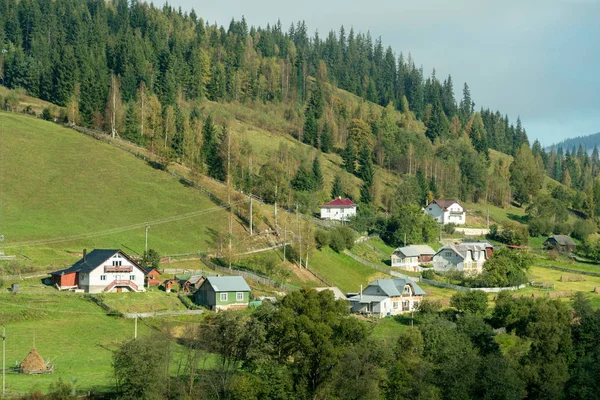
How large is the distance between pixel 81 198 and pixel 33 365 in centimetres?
4951

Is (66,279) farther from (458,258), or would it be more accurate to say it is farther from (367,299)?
(458,258)

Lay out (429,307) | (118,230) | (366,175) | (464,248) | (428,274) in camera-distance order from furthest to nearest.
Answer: (366,175)
(464,248)
(428,274)
(118,230)
(429,307)

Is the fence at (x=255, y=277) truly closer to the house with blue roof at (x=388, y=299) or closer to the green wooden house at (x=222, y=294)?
the house with blue roof at (x=388, y=299)

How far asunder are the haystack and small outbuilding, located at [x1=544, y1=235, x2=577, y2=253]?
298ft

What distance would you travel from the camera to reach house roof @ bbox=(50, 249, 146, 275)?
68.8 metres

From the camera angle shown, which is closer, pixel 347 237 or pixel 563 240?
pixel 347 237

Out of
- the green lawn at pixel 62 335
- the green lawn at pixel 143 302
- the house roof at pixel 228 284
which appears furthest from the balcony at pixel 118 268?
the house roof at pixel 228 284

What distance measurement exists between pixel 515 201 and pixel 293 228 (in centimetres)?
7250

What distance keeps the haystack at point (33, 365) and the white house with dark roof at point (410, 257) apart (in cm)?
5949

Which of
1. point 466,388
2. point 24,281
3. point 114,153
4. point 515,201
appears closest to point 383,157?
point 515,201

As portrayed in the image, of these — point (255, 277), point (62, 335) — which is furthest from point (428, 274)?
point (62, 335)

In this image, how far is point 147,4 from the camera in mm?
194250

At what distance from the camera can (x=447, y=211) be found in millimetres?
129875

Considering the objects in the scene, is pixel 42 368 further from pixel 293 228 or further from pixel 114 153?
pixel 114 153
